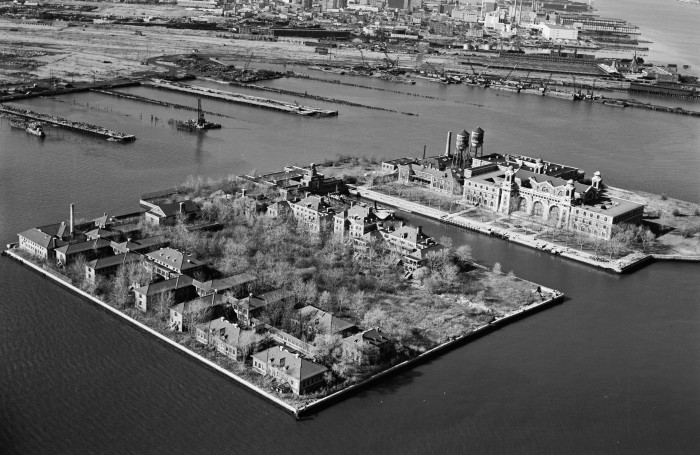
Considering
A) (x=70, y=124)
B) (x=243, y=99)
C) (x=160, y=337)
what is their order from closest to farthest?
(x=160, y=337)
(x=70, y=124)
(x=243, y=99)

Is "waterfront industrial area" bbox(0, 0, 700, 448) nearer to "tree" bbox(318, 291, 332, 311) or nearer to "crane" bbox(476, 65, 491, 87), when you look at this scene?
"tree" bbox(318, 291, 332, 311)

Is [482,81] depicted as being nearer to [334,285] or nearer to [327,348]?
[334,285]

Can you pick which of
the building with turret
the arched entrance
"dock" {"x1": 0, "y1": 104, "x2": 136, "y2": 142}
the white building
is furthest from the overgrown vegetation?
the white building

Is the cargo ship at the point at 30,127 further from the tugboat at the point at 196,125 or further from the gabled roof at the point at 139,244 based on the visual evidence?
the gabled roof at the point at 139,244

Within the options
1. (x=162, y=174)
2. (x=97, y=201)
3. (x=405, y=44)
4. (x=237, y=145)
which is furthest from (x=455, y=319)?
(x=405, y=44)

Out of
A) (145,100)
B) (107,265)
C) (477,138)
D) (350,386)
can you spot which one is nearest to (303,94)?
(145,100)

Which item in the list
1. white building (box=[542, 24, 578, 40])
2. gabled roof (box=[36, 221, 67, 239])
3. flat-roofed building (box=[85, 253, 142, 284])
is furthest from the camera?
white building (box=[542, 24, 578, 40])

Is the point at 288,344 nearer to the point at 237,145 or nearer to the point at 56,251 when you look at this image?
the point at 56,251
